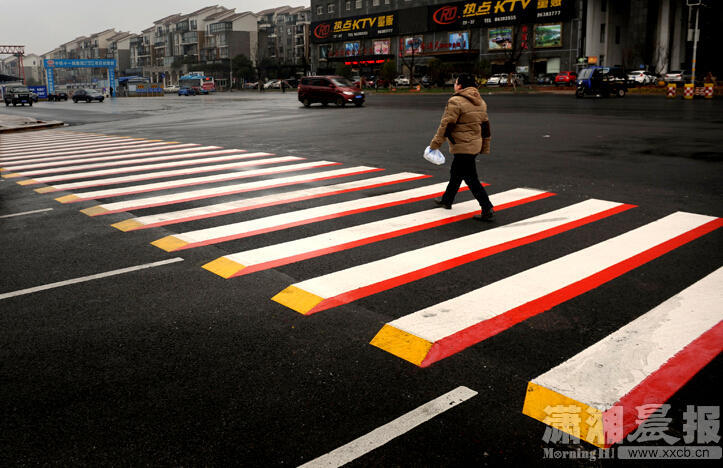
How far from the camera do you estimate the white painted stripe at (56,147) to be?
50.7 feet

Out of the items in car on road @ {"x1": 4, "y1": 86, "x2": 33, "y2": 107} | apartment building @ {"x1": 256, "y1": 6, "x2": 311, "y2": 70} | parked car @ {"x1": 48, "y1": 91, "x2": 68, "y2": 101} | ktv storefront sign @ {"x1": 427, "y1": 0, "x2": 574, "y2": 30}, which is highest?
apartment building @ {"x1": 256, "y1": 6, "x2": 311, "y2": 70}

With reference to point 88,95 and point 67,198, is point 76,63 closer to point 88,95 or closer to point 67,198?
point 88,95

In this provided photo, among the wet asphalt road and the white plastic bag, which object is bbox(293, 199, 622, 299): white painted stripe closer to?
the wet asphalt road

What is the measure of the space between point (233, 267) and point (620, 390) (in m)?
3.41

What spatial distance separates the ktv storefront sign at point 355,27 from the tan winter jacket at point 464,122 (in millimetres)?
76754

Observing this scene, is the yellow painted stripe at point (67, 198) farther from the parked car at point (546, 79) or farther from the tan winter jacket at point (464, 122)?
the parked car at point (546, 79)

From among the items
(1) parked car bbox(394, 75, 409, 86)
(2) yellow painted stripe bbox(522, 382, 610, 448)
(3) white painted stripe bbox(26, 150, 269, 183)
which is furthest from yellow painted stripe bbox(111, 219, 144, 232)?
(1) parked car bbox(394, 75, 409, 86)

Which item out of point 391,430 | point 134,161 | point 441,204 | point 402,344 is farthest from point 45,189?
point 391,430

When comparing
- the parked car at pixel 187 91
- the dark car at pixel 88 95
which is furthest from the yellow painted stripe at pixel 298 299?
the parked car at pixel 187 91

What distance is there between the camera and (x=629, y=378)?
3334 millimetres

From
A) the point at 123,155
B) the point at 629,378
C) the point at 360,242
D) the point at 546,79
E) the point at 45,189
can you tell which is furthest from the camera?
the point at 546,79

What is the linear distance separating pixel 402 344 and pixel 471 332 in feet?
1.66

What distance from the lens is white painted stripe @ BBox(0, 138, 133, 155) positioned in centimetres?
1547

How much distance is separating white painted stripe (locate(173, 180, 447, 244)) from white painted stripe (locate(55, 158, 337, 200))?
118 inches
